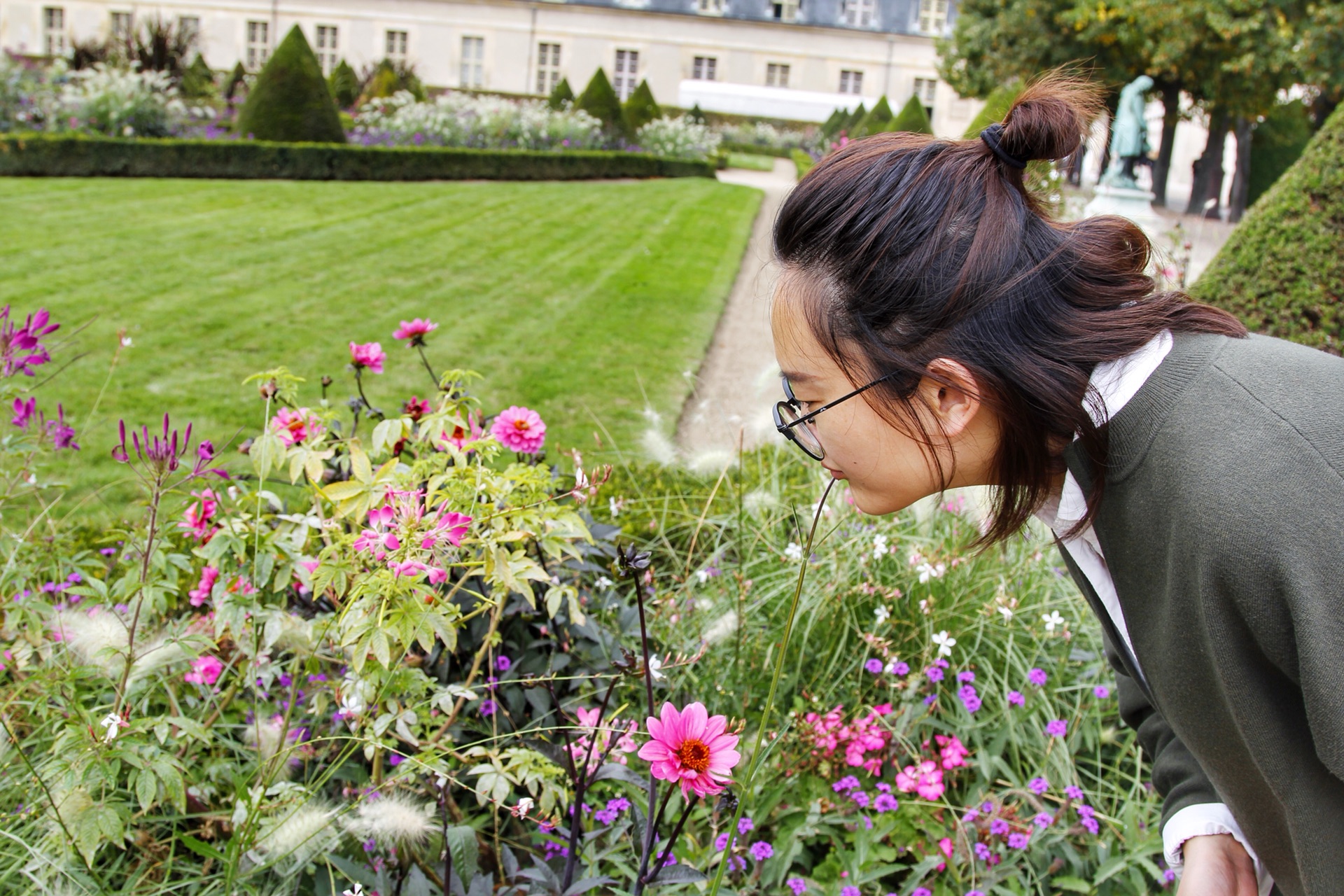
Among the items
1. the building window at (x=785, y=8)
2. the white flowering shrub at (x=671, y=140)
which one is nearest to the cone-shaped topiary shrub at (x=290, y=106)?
the white flowering shrub at (x=671, y=140)

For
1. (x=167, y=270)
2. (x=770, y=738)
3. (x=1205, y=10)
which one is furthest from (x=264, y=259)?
(x=1205, y=10)

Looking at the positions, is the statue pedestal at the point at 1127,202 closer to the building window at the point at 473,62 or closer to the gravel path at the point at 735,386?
the gravel path at the point at 735,386

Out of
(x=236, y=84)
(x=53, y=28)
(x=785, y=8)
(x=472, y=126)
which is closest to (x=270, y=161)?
(x=472, y=126)

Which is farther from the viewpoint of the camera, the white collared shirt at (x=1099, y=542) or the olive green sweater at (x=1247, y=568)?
the white collared shirt at (x=1099, y=542)

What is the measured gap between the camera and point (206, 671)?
1.81m

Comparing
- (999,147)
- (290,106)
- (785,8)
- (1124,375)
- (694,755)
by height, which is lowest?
(694,755)

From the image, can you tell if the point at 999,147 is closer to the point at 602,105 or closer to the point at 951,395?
the point at 951,395

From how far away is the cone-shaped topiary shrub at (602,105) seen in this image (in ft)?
60.6

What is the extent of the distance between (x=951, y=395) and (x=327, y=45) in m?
→ 43.0

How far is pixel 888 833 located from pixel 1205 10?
19.3 meters

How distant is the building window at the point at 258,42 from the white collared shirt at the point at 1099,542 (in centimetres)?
4292

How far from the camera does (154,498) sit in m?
1.35

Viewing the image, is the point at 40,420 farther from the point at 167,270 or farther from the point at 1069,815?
the point at 167,270

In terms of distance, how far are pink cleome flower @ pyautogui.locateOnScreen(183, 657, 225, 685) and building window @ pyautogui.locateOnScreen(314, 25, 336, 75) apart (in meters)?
41.3
